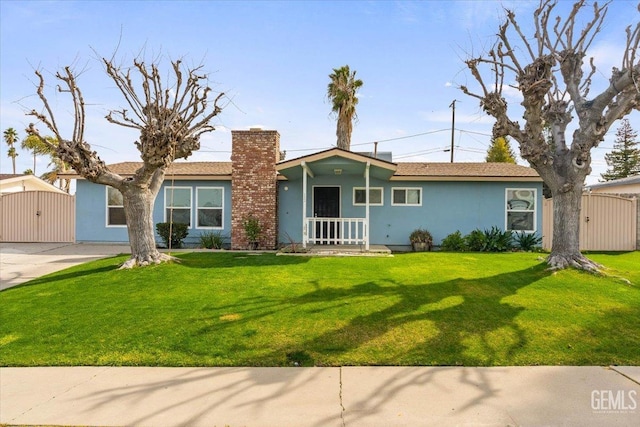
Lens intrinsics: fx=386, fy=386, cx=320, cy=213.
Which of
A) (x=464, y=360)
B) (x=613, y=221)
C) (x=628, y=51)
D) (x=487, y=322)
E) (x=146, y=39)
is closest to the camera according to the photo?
(x=464, y=360)

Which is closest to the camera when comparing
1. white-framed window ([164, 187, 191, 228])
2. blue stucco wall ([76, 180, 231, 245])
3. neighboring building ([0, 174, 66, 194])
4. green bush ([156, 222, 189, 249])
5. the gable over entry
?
the gable over entry

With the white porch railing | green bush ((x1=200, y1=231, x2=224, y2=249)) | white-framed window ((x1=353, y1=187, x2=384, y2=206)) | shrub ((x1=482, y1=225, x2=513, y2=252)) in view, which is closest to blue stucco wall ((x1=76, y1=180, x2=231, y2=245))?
green bush ((x1=200, y1=231, x2=224, y2=249))

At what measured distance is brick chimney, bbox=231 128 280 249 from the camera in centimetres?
1366

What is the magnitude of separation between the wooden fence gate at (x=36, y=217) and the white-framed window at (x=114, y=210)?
6.86 feet

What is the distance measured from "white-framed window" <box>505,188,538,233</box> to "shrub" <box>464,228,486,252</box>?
59.0 inches

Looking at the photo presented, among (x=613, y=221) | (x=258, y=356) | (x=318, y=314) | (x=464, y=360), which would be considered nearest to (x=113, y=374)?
(x=258, y=356)

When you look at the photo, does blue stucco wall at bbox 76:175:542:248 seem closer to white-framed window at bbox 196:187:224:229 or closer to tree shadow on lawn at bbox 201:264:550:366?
white-framed window at bbox 196:187:224:229

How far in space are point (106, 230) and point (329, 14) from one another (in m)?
11.6

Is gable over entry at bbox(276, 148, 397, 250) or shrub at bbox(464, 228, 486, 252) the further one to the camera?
shrub at bbox(464, 228, 486, 252)

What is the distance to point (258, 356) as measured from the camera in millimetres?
4801

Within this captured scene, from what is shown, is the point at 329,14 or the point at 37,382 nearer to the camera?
the point at 37,382

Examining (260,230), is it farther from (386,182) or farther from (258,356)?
(258,356)

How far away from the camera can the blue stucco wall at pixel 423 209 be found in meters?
14.4

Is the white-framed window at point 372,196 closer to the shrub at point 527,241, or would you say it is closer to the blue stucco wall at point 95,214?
the shrub at point 527,241
